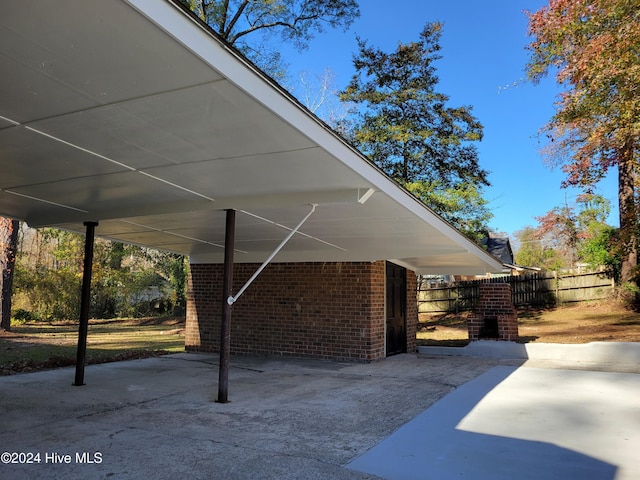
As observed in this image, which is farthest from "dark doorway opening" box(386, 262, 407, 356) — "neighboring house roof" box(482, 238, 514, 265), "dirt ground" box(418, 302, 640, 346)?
"neighboring house roof" box(482, 238, 514, 265)

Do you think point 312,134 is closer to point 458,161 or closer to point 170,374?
point 170,374

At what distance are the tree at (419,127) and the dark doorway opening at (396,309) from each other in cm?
620

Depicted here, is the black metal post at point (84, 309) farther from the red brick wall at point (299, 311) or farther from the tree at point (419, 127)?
the tree at point (419, 127)

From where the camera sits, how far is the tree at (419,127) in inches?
656

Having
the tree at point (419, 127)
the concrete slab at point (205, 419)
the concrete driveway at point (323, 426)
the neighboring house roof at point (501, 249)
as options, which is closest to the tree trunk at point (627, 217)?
the tree at point (419, 127)

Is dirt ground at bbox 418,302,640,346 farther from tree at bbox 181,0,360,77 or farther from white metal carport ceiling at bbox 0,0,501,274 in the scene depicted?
tree at bbox 181,0,360,77

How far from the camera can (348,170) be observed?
4020mm

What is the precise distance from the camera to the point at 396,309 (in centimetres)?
1051

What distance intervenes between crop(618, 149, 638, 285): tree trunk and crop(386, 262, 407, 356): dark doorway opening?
275 inches

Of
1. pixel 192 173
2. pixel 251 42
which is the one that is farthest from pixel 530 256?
pixel 192 173

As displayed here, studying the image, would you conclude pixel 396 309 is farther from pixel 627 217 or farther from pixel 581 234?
pixel 581 234

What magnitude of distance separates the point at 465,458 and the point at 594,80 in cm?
1022

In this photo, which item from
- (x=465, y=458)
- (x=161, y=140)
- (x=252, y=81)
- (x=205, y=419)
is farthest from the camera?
(x=205, y=419)

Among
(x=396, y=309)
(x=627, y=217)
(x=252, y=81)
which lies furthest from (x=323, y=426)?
(x=627, y=217)
